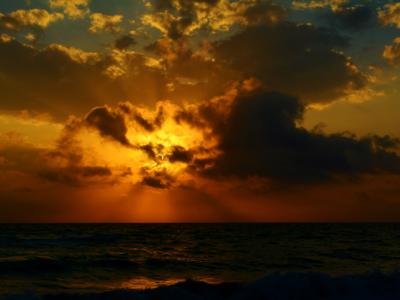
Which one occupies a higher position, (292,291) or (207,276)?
(292,291)

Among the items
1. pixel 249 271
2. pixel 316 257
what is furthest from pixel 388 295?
pixel 316 257

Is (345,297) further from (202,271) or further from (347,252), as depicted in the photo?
(347,252)

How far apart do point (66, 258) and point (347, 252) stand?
22221mm

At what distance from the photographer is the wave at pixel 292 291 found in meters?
15.6

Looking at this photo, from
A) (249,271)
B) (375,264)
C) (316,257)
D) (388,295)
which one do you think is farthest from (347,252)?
(388,295)

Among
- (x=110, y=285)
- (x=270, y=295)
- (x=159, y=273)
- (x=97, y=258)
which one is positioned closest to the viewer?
(x=270, y=295)

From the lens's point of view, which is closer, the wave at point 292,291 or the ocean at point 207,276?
the wave at point 292,291

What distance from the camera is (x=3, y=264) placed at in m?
26.7

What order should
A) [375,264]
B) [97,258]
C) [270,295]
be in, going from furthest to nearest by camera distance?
[97,258], [375,264], [270,295]

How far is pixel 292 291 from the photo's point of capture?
1580cm

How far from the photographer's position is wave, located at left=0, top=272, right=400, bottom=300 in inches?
613

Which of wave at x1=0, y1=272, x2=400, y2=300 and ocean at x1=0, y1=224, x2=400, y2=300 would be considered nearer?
wave at x1=0, y1=272, x2=400, y2=300

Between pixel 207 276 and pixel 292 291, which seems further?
pixel 207 276

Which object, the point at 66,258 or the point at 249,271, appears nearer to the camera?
the point at 249,271
